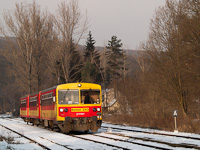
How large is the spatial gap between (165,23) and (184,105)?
218 inches

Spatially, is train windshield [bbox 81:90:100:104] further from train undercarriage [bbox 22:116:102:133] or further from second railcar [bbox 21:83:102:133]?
train undercarriage [bbox 22:116:102:133]

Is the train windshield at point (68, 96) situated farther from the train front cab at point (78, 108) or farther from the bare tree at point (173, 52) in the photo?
the bare tree at point (173, 52)

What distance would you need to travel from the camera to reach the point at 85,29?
1474 inches

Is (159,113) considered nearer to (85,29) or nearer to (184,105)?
(184,105)

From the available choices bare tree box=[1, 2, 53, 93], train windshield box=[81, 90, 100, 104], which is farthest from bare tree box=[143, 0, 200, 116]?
bare tree box=[1, 2, 53, 93]

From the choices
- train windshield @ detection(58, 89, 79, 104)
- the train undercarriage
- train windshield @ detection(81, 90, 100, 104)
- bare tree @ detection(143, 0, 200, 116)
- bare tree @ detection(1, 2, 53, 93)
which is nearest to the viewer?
the train undercarriage

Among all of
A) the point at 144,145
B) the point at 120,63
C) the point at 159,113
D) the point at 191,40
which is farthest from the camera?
the point at 120,63

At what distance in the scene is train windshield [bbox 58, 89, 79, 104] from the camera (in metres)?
15.7

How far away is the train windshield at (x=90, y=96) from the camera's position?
15922 mm

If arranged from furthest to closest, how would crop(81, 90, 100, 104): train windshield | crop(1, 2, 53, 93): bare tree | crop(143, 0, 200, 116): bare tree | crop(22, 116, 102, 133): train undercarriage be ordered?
1. crop(1, 2, 53, 93): bare tree
2. crop(143, 0, 200, 116): bare tree
3. crop(81, 90, 100, 104): train windshield
4. crop(22, 116, 102, 133): train undercarriage

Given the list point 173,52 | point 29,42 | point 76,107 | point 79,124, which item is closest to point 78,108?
point 76,107

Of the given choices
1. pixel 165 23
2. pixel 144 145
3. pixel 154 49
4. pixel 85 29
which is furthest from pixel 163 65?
pixel 85 29

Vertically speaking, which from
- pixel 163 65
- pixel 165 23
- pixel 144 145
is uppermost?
pixel 165 23

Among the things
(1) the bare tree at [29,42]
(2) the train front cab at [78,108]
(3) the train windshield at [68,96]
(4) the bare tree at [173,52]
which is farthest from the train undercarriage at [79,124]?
(1) the bare tree at [29,42]
